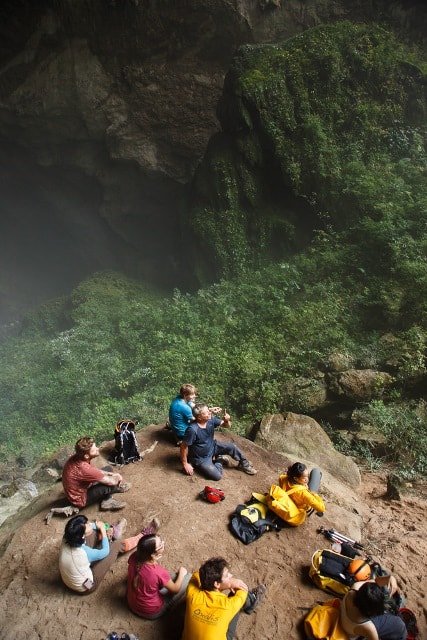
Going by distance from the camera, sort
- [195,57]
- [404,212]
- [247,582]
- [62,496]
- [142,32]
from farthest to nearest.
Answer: [195,57]
[142,32]
[404,212]
[62,496]
[247,582]

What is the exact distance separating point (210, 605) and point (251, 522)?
144cm

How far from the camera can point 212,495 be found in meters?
4.87

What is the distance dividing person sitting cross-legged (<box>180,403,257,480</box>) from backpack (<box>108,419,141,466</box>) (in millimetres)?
845

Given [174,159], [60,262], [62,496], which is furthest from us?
[60,262]

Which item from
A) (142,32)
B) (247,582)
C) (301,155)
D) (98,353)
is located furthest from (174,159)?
(247,582)

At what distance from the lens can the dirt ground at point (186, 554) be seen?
3.55 m

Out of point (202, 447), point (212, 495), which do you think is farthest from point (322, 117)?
point (212, 495)

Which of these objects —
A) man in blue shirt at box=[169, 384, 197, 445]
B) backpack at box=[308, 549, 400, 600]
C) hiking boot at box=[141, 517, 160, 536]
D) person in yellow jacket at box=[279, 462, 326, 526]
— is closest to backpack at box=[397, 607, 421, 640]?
backpack at box=[308, 549, 400, 600]

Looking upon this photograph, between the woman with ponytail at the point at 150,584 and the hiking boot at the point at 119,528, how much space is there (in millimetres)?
798

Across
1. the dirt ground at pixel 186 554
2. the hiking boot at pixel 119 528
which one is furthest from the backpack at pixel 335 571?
the hiking boot at pixel 119 528

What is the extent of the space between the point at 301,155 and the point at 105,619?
13.3 metres

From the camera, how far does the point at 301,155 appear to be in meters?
13.1

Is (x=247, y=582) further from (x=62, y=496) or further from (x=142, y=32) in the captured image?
(x=142, y=32)

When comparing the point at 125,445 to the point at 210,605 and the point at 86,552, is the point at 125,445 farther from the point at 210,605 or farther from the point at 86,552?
the point at 210,605
